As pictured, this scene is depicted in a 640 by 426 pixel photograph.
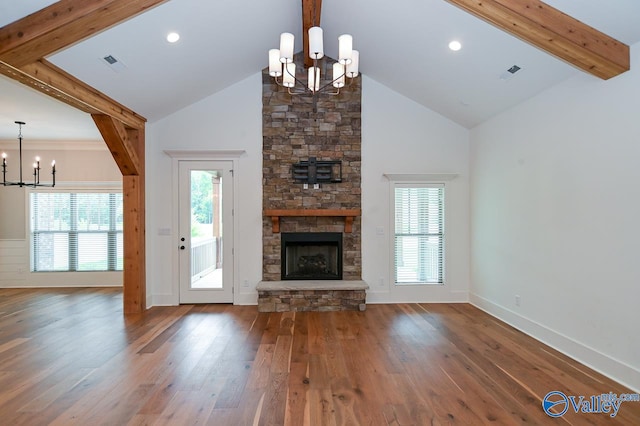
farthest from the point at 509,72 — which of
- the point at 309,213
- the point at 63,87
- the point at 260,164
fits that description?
the point at 63,87

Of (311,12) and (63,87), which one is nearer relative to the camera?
(63,87)

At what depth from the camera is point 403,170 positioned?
17.4 feet

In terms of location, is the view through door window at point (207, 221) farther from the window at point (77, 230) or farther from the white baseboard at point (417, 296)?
the white baseboard at point (417, 296)

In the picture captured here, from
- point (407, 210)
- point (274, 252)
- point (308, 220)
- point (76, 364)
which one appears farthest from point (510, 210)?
point (76, 364)

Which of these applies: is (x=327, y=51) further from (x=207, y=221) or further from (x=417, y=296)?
(x=417, y=296)

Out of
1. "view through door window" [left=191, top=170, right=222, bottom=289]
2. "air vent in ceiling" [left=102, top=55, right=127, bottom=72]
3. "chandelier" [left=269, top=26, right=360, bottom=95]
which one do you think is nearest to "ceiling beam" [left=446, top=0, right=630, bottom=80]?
"chandelier" [left=269, top=26, right=360, bottom=95]

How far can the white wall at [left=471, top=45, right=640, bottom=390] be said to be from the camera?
2750 mm

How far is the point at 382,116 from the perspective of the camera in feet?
17.5

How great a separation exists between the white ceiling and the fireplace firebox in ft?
8.45

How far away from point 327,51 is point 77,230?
5.89 metres

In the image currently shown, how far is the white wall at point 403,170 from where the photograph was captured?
17.4 ft

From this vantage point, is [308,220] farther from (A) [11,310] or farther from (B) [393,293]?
(A) [11,310]

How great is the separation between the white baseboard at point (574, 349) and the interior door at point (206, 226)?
3.98 meters

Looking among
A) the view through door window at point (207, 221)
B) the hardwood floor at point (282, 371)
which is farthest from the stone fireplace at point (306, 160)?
the hardwood floor at point (282, 371)
